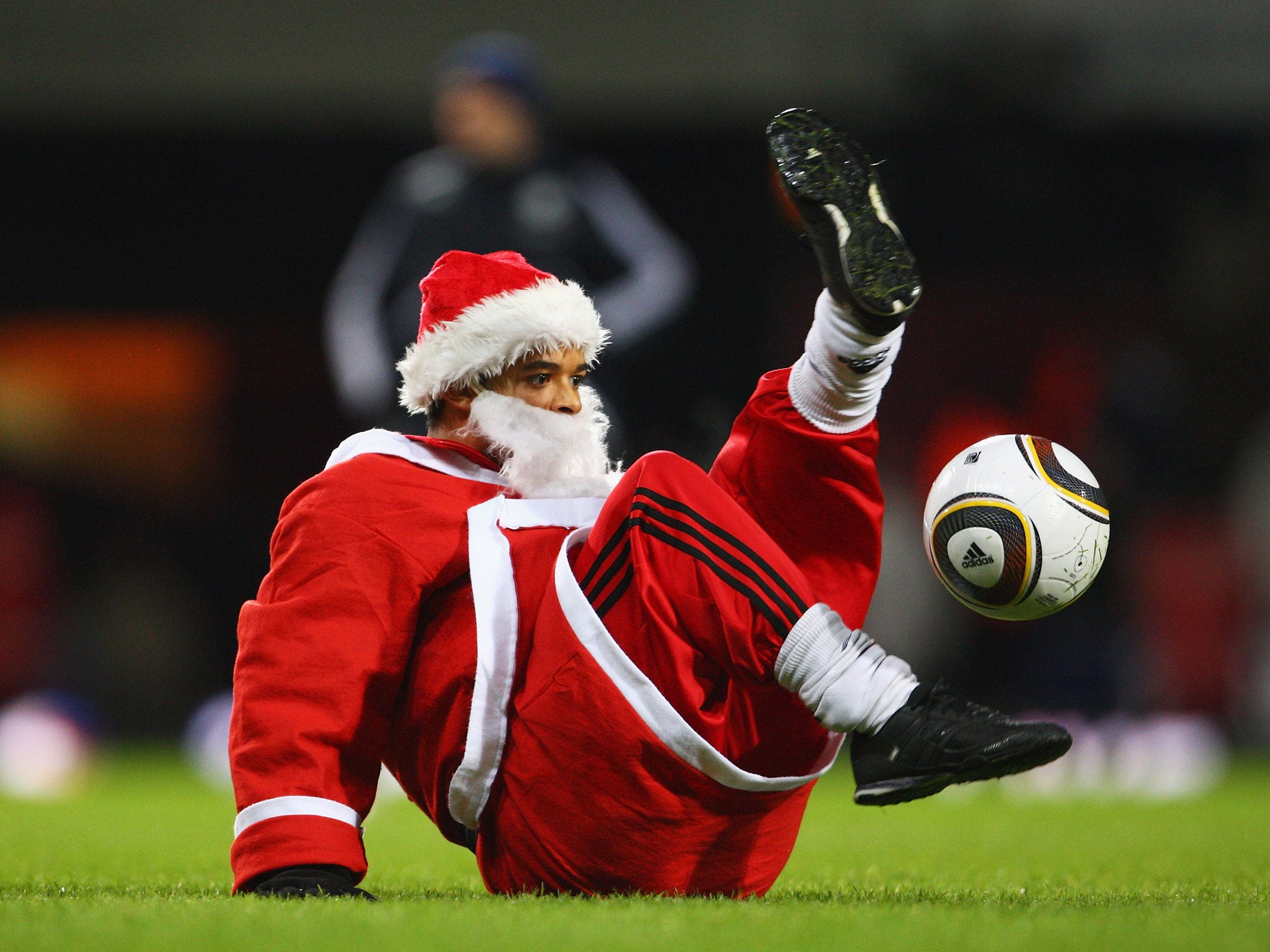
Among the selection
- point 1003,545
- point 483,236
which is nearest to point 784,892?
point 1003,545

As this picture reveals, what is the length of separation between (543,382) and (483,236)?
7.69ft

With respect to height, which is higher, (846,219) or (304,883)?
(846,219)

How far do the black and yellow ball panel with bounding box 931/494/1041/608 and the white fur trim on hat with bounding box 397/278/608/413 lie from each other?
0.76 metres

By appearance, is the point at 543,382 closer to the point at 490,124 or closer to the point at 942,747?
the point at 942,747

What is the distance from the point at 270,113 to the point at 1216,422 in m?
6.14


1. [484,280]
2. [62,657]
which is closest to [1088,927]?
[484,280]

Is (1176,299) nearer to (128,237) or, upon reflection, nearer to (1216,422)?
(1216,422)

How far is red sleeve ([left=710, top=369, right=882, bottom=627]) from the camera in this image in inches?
107

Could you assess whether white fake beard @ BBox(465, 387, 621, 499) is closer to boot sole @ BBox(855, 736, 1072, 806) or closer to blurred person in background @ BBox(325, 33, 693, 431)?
boot sole @ BBox(855, 736, 1072, 806)

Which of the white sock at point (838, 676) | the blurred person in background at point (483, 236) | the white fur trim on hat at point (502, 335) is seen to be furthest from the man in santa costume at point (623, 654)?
the blurred person in background at point (483, 236)

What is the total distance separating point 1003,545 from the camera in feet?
9.15

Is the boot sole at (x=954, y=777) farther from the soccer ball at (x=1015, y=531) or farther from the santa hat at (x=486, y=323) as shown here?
the santa hat at (x=486, y=323)

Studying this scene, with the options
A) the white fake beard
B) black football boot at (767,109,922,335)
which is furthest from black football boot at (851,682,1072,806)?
the white fake beard

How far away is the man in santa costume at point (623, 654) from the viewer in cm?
247
